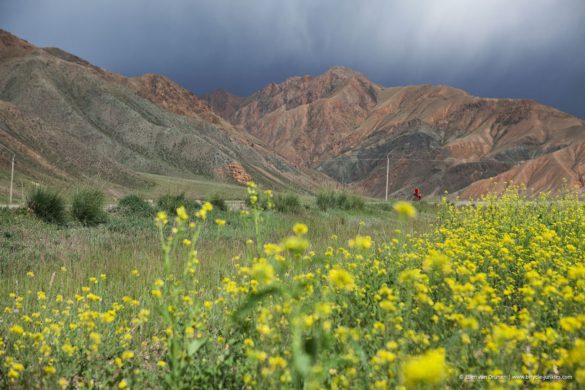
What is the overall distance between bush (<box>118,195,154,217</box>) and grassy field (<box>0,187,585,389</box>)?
194 inches

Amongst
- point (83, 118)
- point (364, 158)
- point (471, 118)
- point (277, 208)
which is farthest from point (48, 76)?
point (471, 118)

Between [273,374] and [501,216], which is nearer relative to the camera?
[273,374]

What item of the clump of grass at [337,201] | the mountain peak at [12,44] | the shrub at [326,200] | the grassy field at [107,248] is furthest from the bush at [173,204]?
the mountain peak at [12,44]

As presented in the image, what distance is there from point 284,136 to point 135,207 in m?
166

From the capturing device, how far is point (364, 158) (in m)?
137

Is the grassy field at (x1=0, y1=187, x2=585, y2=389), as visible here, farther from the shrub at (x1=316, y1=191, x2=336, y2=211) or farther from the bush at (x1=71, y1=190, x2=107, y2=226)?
the shrub at (x1=316, y1=191, x2=336, y2=211)

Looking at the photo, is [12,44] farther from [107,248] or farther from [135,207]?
[107,248]

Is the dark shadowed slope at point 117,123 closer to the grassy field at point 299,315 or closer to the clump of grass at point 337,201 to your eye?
the clump of grass at point 337,201

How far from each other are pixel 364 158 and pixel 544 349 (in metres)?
136

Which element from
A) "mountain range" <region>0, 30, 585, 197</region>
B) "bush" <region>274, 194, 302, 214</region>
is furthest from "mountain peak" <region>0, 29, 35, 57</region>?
"bush" <region>274, 194, 302, 214</region>

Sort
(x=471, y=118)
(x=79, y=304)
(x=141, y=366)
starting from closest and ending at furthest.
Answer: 1. (x=141, y=366)
2. (x=79, y=304)
3. (x=471, y=118)

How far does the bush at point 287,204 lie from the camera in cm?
1673

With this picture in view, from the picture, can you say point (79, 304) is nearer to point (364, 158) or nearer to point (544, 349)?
point (544, 349)

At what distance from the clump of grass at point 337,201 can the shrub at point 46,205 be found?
1073 cm
